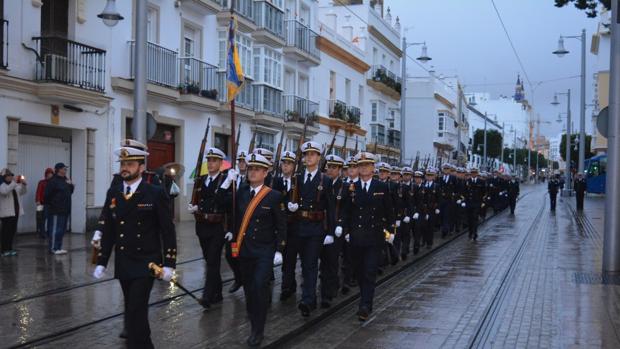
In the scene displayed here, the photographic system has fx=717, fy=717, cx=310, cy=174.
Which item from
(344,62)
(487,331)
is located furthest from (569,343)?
(344,62)

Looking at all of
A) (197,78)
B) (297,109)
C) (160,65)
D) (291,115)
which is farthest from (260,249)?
(297,109)

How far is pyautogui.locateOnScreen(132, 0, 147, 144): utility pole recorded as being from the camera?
541 inches

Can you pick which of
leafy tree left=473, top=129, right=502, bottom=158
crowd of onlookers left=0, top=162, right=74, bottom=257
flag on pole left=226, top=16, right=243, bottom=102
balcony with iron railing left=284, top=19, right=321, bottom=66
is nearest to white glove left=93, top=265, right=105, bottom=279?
flag on pole left=226, top=16, right=243, bottom=102

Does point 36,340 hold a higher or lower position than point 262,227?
lower

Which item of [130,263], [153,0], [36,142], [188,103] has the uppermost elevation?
[153,0]

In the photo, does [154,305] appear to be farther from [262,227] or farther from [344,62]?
[344,62]

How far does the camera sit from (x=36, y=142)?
18.2 metres

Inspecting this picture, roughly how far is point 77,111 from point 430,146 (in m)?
48.1

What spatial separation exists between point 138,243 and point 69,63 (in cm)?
1279

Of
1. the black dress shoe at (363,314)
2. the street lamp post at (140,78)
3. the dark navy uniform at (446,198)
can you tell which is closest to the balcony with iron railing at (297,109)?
the dark navy uniform at (446,198)

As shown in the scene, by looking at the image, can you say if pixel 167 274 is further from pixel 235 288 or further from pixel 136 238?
pixel 235 288

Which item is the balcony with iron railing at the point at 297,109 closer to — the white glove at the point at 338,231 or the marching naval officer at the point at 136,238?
the white glove at the point at 338,231

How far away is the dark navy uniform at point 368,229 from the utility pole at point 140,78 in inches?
245

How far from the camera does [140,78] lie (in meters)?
13.9
